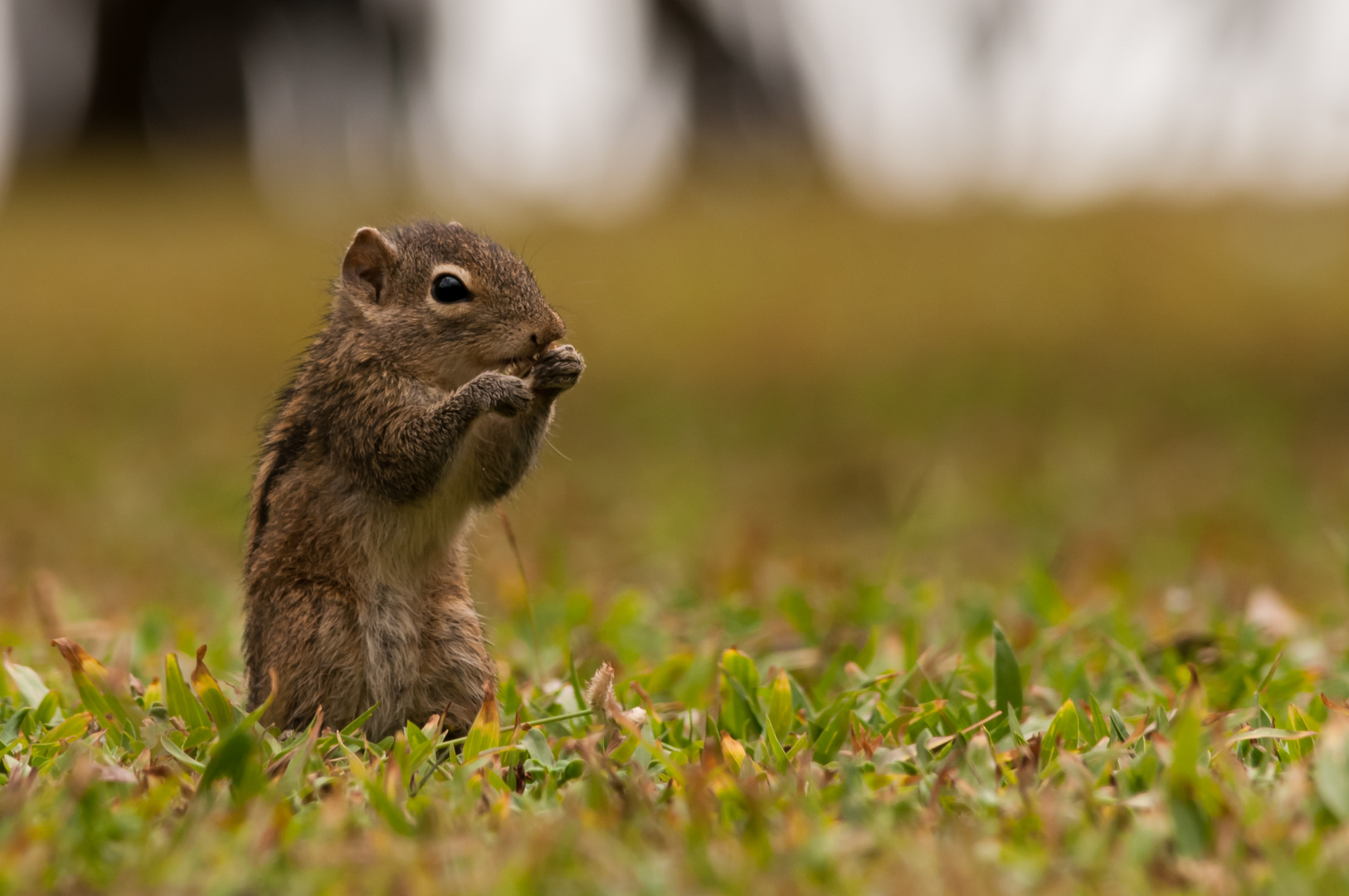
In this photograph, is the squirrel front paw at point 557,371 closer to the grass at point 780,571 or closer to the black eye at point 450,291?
the black eye at point 450,291

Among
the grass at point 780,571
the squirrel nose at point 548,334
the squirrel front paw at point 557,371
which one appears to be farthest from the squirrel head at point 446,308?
the grass at point 780,571

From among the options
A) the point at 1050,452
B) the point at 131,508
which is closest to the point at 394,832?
the point at 131,508

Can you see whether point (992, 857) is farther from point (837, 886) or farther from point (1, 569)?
point (1, 569)

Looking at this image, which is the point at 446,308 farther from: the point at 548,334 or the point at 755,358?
the point at 755,358

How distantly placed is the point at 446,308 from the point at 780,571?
235 centimetres

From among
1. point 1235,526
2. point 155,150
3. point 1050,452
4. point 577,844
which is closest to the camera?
point 577,844

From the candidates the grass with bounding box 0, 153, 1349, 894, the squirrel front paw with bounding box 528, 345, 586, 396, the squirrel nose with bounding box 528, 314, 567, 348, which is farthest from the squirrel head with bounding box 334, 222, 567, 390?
the grass with bounding box 0, 153, 1349, 894

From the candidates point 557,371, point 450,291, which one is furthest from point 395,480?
point 450,291

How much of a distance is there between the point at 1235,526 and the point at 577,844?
5486mm

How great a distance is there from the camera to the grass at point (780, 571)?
→ 7.98 feet

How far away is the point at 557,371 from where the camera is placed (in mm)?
3520

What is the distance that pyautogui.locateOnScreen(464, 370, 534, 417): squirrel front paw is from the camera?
135 inches

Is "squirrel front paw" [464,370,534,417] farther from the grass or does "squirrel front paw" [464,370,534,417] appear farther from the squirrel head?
the grass

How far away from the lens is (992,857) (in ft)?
7.55
